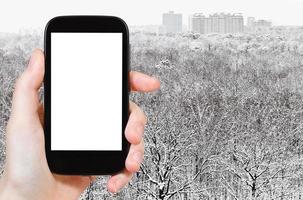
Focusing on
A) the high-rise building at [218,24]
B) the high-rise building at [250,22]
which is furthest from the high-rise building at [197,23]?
the high-rise building at [250,22]

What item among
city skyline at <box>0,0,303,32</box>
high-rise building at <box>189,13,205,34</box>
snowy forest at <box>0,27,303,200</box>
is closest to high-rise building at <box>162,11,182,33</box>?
city skyline at <box>0,0,303,32</box>

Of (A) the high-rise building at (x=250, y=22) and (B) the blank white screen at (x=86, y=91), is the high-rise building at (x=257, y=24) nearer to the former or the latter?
(A) the high-rise building at (x=250, y=22)

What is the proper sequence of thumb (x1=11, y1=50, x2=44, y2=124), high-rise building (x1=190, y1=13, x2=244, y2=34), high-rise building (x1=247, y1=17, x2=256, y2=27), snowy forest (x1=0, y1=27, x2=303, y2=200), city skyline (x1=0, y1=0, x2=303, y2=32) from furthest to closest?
city skyline (x1=0, y1=0, x2=303, y2=32), high-rise building (x1=247, y1=17, x2=256, y2=27), high-rise building (x1=190, y1=13, x2=244, y2=34), snowy forest (x1=0, y1=27, x2=303, y2=200), thumb (x1=11, y1=50, x2=44, y2=124)

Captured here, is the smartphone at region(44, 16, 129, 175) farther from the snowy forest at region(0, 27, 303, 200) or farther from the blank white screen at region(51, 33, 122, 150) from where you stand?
the snowy forest at region(0, 27, 303, 200)

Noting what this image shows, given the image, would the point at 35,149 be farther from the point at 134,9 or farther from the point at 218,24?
the point at 134,9

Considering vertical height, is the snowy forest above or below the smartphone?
below

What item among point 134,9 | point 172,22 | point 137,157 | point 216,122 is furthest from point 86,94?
point 134,9
